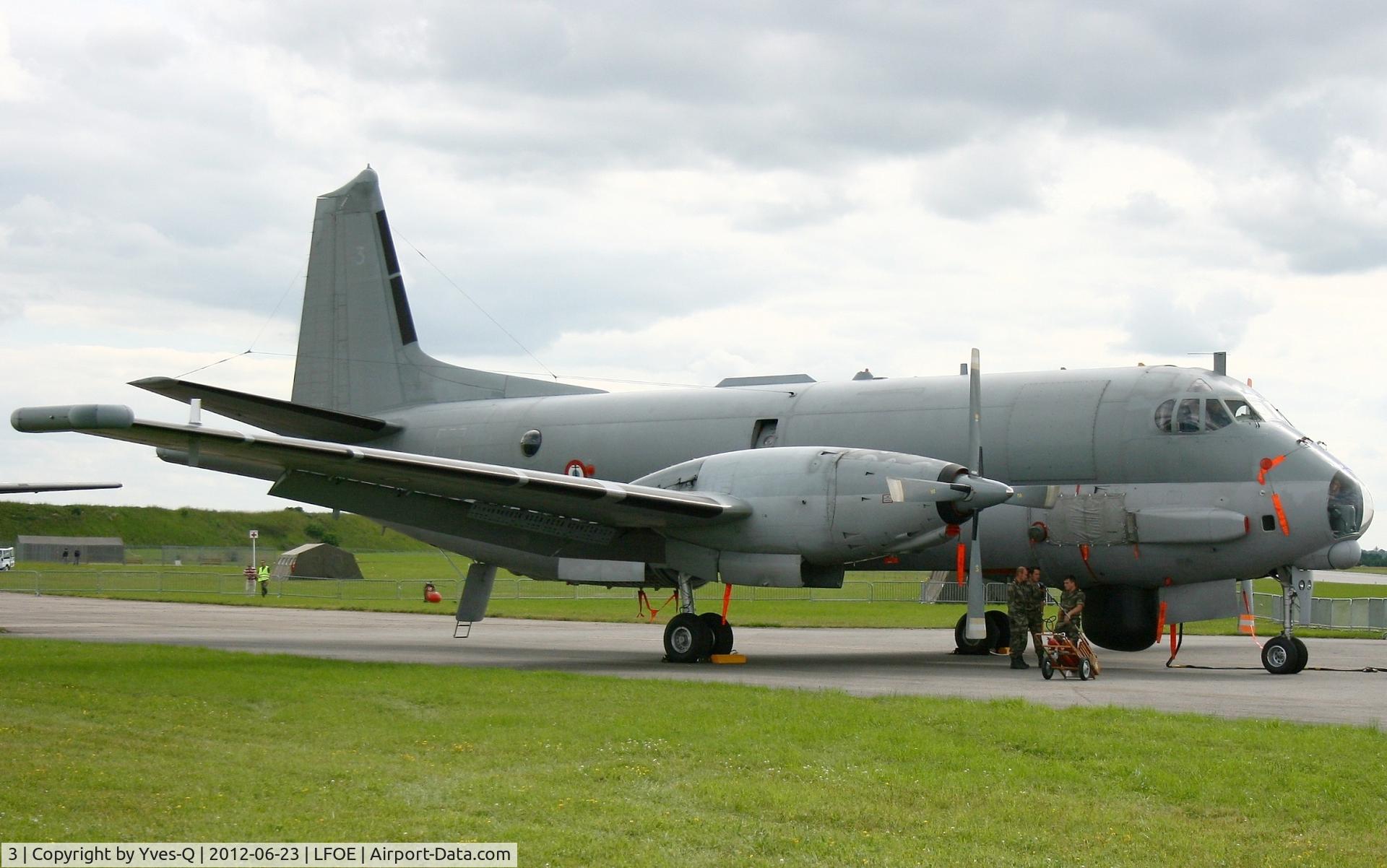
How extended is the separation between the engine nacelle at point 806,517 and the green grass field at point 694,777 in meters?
3.79

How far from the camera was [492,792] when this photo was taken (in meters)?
8.51

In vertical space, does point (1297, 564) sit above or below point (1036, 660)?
above

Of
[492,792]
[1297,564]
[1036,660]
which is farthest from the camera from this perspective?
[1036,660]

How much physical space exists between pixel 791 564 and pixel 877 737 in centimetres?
702

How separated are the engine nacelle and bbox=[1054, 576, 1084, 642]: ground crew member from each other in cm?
189

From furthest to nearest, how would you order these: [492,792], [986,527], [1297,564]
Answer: [986,527], [1297,564], [492,792]

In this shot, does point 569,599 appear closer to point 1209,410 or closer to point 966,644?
point 966,644

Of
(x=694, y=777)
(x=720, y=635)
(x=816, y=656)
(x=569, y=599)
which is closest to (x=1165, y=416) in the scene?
(x=816, y=656)

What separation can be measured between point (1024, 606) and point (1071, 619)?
0.90 metres

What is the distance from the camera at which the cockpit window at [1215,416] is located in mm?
17797

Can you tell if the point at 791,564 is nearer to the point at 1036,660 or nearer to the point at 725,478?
the point at 725,478

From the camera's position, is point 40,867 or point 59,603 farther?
point 59,603

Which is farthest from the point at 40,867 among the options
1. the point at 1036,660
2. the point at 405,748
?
the point at 1036,660

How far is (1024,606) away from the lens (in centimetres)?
1805
